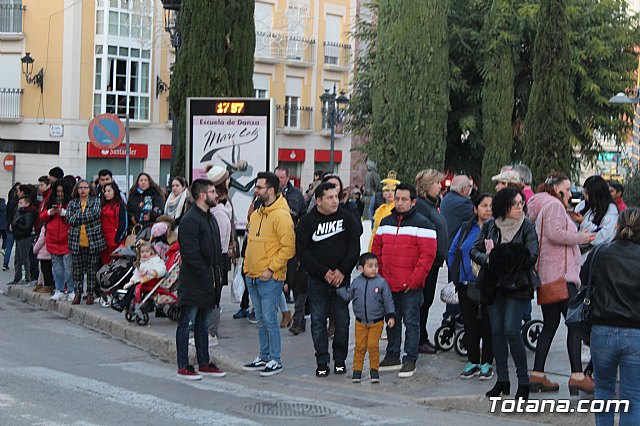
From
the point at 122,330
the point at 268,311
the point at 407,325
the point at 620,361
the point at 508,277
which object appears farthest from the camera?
the point at 122,330

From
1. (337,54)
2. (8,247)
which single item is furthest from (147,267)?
(337,54)

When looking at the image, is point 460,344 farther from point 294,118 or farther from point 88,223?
point 294,118

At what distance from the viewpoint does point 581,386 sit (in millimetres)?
9078

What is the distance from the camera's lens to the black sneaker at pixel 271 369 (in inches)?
410

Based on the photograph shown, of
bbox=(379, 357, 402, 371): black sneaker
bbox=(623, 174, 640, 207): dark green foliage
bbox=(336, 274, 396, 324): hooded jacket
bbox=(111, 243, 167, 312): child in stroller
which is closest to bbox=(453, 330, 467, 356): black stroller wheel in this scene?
bbox=(379, 357, 402, 371): black sneaker

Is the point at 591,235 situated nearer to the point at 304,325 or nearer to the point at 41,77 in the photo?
the point at 304,325

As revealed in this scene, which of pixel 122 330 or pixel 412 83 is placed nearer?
pixel 122 330

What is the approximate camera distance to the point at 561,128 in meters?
27.9

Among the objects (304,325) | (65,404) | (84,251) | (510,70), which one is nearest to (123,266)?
(84,251)

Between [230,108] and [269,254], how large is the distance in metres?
4.73

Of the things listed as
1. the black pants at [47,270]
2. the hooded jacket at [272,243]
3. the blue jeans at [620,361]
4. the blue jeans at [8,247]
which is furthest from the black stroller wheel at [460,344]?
the blue jeans at [8,247]

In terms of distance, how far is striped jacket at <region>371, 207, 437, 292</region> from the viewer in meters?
10.2

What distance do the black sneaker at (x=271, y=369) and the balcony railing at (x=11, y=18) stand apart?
117 ft

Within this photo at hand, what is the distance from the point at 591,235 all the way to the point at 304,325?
14.9ft
